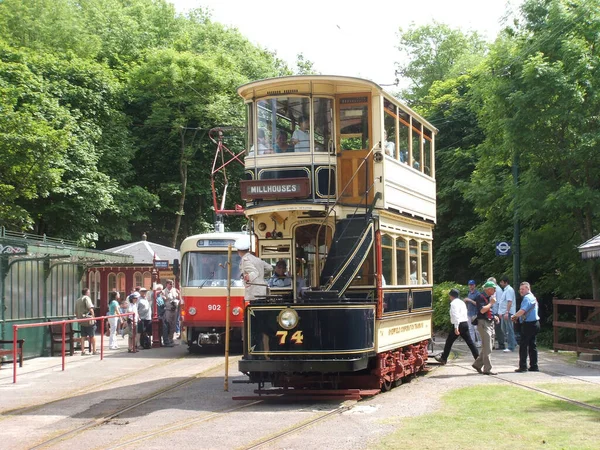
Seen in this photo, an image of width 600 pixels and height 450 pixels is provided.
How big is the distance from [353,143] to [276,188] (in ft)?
5.13

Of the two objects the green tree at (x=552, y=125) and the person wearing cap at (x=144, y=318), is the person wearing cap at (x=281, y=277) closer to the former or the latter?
the green tree at (x=552, y=125)

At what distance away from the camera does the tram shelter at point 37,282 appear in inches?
824

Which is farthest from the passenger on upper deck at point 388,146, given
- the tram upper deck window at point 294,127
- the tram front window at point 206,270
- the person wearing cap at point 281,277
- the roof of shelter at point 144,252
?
the roof of shelter at point 144,252

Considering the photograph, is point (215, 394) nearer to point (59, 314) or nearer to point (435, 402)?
point (435, 402)

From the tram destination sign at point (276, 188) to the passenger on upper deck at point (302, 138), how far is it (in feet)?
2.38

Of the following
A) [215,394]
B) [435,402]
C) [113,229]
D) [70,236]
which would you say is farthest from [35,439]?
[113,229]

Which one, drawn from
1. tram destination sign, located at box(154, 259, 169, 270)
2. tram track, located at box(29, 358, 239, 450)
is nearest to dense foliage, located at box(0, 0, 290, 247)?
tram destination sign, located at box(154, 259, 169, 270)

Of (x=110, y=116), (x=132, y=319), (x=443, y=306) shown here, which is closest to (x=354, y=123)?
(x=132, y=319)

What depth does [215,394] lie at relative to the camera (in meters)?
14.4

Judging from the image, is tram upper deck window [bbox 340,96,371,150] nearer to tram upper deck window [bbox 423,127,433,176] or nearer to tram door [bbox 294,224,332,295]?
tram door [bbox 294,224,332,295]

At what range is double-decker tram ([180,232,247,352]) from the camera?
22625 millimetres

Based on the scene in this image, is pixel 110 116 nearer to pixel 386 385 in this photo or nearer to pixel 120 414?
pixel 386 385

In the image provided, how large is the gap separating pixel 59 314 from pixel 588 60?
15024 millimetres

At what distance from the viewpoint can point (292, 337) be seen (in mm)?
12906
